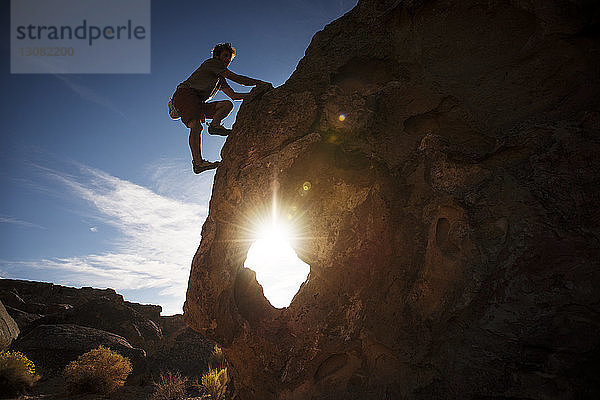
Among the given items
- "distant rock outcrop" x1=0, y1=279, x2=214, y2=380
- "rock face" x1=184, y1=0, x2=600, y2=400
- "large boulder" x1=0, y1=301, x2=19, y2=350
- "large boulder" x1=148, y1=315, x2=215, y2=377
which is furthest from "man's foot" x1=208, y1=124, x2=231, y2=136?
"large boulder" x1=0, y1=301, x2=19, y2=350

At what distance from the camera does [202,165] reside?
414 cm

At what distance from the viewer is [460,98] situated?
281 cm

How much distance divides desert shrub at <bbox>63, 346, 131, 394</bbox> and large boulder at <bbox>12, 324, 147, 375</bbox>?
162cm

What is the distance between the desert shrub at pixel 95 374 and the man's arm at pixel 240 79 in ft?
22.9

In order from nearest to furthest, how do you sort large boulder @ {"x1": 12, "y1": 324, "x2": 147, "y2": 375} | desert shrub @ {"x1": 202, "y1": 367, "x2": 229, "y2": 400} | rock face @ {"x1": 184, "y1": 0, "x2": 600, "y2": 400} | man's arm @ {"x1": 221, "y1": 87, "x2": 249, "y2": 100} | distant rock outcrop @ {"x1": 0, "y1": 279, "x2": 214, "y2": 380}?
rock face @ {"x1": 184, "y1": 0, "x2": 600, "y2": 400} < man's arm @ {"x1": 221, "y1": 87, "x2": 249, "y2": 100} < desert shrub @ {"x1": 202, "y1": 367, "x2": 229, "y2": 400} < large boulder @ {"x1": 12, "y1": 324, "x2": 147, "y2": 375} < distant rock outcrop @ {"x1": 0, "y1": 279, "x2": 214, "y2": 380}

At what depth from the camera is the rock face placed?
1991mm

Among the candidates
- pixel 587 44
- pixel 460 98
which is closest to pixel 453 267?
pixel 460 98

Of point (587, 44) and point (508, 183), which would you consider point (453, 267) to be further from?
point (587, 44)

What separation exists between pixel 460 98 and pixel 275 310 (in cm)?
247

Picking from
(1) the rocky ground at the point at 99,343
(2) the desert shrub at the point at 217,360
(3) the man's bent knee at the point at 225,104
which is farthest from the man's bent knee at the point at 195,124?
(2) the desert shrub at the point at 217,360

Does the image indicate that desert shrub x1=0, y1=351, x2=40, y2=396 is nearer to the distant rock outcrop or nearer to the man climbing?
the distant rock outcrop

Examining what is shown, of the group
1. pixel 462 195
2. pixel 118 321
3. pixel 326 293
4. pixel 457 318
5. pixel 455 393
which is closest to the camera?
pixel 455 393

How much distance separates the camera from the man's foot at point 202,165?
4.12 m

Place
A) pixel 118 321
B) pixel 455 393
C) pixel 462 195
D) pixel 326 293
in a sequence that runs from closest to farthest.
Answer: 1. pixel 455 393
2. pixel 462 195
3. pixel 326 293
4. pixel 118 321
